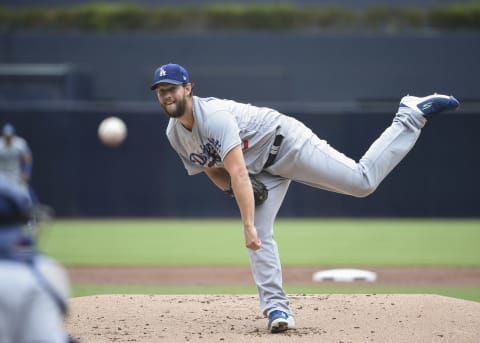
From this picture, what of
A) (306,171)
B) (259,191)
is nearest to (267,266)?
(259,191)

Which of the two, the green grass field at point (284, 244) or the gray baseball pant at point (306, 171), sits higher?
the green grass field at point (284, 244)

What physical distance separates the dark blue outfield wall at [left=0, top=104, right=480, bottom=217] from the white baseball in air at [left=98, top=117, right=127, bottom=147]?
0.99ft

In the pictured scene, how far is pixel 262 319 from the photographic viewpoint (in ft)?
18.2

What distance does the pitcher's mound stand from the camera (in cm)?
484

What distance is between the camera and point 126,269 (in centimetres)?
990

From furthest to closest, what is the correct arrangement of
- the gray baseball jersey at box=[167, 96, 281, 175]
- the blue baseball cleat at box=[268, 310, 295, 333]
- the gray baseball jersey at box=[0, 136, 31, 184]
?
1. the gray baseball jersey at box=[0, 136, 31, 184]
2. the blue baseball cleat at box=[268, 310, 295, 333]
3. the gray baseball jersey at box=[167, 96, 281, 175]

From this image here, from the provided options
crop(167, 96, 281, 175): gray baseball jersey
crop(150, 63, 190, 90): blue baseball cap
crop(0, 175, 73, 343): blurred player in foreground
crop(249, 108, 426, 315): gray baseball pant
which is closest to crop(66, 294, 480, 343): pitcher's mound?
crop(249, 108, 426, 315): gray baseball pant

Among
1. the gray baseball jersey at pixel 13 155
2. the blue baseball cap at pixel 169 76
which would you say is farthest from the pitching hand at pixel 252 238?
the gray baseball jersey at pixel 13 155

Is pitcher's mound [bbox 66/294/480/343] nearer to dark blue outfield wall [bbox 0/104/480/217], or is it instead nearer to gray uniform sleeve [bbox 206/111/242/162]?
gray uniform sleeve [bbox 206/111/242/162]

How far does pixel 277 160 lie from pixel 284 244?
24.8 ft

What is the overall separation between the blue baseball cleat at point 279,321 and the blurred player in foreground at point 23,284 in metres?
2.66

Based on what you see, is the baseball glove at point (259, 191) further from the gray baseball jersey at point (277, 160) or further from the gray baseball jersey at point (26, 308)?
the gray baseball jersey at point (26, 308)

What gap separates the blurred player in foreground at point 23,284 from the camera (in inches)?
89.1

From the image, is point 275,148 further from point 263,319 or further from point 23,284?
point 23,284
